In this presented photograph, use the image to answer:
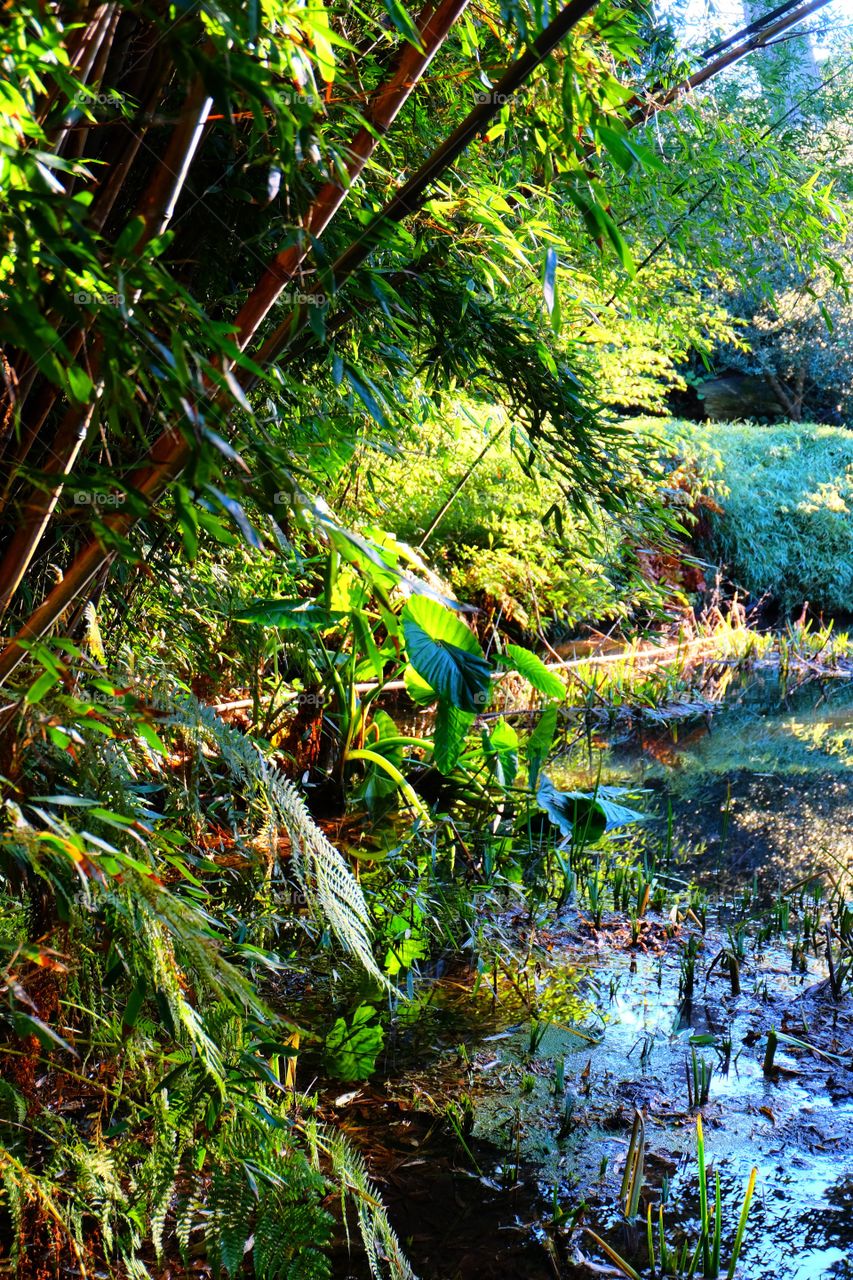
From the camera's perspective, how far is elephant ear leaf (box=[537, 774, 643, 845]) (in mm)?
3285

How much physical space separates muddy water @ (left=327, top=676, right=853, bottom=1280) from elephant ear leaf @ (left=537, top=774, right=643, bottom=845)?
28 centimetres

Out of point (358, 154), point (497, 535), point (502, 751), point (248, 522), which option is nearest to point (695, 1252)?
point (248, 522)

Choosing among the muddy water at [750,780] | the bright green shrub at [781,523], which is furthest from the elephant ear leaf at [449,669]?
the bright green shrub at [781,523]

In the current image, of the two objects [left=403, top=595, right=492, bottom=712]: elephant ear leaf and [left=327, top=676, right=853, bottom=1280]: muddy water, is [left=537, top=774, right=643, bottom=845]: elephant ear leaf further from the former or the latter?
[left=403, top=595, right=492, bottom=712]: elephant ear leaf

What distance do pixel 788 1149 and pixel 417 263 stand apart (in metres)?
1.74

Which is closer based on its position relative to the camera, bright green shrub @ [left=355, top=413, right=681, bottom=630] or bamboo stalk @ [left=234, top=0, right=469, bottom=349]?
bamboo stalk @ [left=234, top=0, right=469, bottom=349]

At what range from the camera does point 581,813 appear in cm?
333

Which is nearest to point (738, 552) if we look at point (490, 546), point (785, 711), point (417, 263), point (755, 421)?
point (785, 711)

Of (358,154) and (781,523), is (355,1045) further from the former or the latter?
(781,523)

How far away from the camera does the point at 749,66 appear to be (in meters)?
5.12

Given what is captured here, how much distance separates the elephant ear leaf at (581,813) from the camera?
3285mm

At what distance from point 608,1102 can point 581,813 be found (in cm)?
135

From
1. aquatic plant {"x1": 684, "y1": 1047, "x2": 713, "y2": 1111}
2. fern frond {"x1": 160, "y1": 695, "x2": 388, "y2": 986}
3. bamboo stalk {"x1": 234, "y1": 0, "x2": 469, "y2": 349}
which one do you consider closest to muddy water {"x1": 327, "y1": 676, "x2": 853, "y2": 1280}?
aquatic plant {"x1": 684, "y1": 1047, "x2": 713, "y2": 1111}

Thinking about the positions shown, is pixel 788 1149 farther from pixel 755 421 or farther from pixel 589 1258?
pixel 755 421
